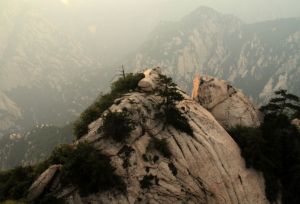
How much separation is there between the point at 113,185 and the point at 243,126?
29.9m

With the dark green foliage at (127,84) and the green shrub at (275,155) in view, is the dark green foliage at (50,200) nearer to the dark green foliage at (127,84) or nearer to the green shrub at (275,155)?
the dark green foliage at (127,84)

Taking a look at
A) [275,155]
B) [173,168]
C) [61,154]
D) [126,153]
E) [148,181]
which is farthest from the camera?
[275,155]

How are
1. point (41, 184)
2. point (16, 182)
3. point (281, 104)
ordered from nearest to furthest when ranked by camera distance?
1. point (41, 184)
2. point (16, 182)
3. point (281, 104)

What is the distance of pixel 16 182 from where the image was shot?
5369 centimetres

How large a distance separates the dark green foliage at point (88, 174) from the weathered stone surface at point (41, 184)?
6.03ft

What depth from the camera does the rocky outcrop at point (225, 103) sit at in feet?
237

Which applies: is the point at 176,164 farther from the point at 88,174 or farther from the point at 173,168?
the point at 88,174

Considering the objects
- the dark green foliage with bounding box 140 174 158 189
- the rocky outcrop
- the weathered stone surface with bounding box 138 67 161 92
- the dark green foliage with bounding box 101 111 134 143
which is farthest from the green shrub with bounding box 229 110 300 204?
the dark green foliage with bounding box 101 111 134 143

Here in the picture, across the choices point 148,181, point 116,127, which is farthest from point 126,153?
point 148,181

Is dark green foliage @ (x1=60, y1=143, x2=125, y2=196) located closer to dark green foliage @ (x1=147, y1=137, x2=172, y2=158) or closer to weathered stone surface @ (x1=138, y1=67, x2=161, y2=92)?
dark green foliage @ (x1=147, y1=137, x2=172, y2=158)

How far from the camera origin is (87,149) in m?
52.8

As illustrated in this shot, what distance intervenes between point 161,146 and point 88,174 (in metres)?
12.6

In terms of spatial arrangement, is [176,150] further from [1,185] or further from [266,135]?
[1,185]

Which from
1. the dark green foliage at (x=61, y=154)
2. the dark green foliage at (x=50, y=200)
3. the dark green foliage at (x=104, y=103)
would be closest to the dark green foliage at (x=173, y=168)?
the dark green foliage at (x=61, y=154)
